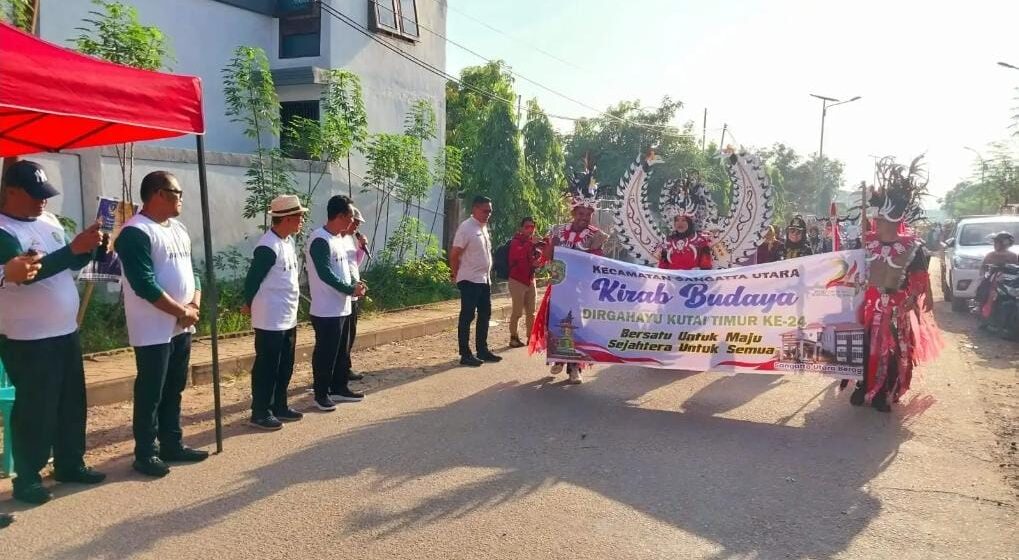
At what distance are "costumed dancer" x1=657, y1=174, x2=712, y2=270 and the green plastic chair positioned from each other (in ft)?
19.3

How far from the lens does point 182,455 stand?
489 centimetres

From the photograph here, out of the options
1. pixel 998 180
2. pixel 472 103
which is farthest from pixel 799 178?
pixel 472 103

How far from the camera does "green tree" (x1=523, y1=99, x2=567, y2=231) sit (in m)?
17.2

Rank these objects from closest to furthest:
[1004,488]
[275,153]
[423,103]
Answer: [1004,488], [275,153], [423,103]

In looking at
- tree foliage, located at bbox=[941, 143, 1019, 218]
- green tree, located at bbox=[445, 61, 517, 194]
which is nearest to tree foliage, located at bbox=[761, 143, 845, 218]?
tree foliage, located at bbox=[941, 143, 1019, 218]

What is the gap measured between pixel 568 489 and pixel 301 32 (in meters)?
12.4

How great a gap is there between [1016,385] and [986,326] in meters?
4.29

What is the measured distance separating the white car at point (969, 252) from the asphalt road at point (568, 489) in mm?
7755

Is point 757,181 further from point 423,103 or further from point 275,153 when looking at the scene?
point 423,103

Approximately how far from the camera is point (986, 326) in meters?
11.5

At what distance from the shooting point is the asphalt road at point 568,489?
3713 mm

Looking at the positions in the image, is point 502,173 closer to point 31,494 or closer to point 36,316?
point 36,316

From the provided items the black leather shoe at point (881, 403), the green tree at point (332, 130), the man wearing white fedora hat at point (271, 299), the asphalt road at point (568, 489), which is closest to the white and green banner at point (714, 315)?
the black leather shoe at point (881, 403)

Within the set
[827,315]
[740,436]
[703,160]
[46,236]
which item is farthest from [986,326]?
[703,160]
